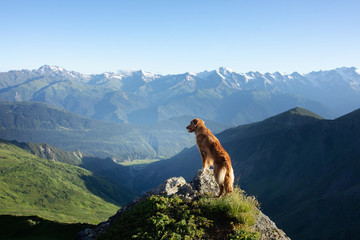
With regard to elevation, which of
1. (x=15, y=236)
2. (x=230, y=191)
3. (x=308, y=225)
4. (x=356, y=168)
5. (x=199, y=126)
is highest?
(x=199, y=126)

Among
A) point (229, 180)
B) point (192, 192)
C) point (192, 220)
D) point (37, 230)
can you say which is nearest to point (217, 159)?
point (229, 180)

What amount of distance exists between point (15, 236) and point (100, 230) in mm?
9260

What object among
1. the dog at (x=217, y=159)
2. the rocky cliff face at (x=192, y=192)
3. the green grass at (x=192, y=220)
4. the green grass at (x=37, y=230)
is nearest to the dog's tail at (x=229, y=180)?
the dog at (x=217, y=159)

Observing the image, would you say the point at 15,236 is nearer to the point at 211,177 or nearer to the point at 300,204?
the point at 211,177

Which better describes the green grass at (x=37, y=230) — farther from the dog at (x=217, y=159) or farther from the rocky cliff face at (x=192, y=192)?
the dog at (x=217, y=159)

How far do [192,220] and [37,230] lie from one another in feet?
53.0

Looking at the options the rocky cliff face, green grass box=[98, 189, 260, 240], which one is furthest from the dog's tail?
the rocky cliff face

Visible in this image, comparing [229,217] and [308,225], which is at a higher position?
[229,217]

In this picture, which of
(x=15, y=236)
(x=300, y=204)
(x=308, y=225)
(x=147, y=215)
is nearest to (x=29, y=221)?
(x=15, y=236)

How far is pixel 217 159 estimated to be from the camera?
15.0 metres

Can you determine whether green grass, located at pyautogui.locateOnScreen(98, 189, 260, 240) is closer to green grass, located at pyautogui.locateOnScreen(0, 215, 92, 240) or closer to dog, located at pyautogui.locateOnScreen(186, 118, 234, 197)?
dog, located at pyautogui.locateOnScreen(186, 118, 234, 197)

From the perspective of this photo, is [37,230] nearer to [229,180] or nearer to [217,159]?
[217,159]

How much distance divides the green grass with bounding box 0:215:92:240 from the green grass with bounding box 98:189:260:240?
25.8 feet

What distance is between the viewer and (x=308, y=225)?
163 m
